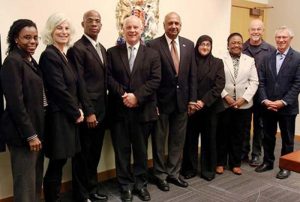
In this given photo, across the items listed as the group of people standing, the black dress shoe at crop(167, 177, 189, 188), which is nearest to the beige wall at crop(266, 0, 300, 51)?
the group of people standing

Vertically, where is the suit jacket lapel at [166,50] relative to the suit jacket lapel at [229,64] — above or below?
above

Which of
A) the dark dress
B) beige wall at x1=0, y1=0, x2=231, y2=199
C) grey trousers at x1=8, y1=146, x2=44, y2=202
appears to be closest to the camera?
grey trousers at x1=8, y1=146, x2=44, y2=202

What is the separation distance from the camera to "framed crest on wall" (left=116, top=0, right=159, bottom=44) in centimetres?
328

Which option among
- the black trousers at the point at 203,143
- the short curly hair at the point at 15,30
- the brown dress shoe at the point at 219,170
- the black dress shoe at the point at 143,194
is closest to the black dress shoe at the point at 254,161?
the brown dress shoe at the point at 219,170

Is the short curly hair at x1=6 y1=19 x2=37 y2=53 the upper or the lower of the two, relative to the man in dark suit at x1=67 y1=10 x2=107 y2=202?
upper

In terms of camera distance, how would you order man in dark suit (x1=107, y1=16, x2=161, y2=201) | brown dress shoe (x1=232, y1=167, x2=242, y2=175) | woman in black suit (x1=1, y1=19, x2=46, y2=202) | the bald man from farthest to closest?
the bald man, brown dress shoe (x1=232, y1=167, x2=242, y2=175), man in dark suit (x1=107, y1=16, x2=161, y2=201), woman in black suit (x1=1, y1=19, x2=46, y2=202)

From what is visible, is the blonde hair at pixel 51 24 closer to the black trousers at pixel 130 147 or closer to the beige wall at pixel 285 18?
the black trousers at pixel 130 147

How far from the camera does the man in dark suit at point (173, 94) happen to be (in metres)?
3.08

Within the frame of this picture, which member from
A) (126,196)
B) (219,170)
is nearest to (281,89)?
(219,170)

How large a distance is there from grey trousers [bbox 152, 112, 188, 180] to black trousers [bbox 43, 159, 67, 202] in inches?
38.0

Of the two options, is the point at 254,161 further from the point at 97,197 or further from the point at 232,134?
the point at 97,197

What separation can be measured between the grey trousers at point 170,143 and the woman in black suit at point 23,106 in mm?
1221

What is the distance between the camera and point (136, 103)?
2.77 metres

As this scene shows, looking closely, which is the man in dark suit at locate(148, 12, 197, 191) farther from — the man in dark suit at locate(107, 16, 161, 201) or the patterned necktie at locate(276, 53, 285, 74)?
the patterned necktie at locate(276, 53, 285, 74)
